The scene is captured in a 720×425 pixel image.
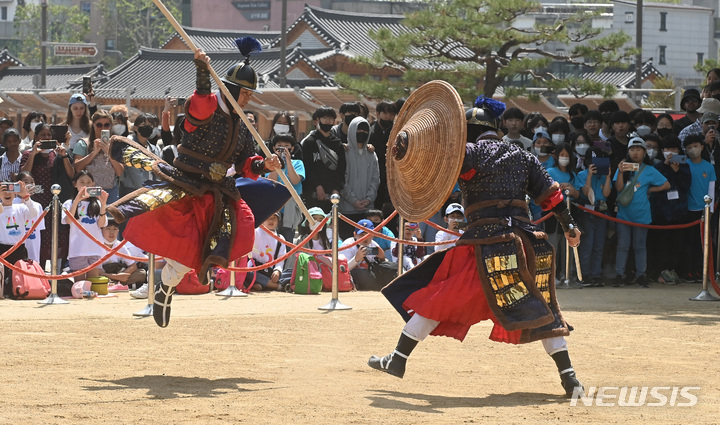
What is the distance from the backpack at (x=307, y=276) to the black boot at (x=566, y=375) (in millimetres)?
5452

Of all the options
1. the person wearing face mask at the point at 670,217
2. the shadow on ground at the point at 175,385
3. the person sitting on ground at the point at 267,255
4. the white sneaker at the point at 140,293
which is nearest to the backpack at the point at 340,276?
the person sitting on ground at the point at 267,255

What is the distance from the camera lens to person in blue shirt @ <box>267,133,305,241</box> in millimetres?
11414

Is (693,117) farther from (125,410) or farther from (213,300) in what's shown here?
(125,410)

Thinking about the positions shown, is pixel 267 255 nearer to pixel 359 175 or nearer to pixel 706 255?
pixel 359 175

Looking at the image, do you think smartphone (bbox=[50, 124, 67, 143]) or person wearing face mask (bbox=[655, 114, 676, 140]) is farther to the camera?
person wearing face mask (bbox=[655, 114, 676, 140])

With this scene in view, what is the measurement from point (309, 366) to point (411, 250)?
498cm

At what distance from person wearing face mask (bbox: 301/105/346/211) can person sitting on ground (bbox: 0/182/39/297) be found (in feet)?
9.62

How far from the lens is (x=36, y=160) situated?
11453 millimetres

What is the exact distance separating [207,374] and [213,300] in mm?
3985

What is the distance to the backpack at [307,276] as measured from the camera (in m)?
11.2

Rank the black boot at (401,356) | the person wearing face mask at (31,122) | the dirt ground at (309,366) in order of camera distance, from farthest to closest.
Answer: the person wearing face mask at (31,122), the black boot at (401,356), the dirt ground at (309,366)

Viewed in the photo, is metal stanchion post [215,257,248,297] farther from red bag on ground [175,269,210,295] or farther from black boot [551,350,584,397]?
black boot [551,350,584,397]

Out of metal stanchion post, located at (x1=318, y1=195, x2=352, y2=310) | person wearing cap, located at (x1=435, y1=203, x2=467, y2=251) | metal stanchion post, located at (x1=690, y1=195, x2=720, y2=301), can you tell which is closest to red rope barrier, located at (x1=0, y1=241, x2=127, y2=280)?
metal stanchion post, located at (x1=318, y1=195, x2=352, y2=310)

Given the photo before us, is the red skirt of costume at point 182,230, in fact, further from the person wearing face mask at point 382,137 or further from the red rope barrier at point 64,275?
the person wearing face mask at point 382,137
